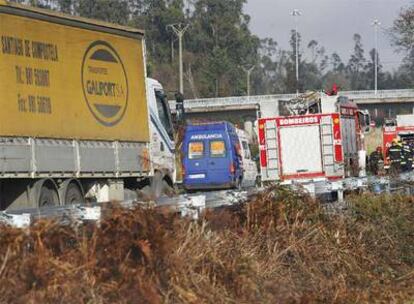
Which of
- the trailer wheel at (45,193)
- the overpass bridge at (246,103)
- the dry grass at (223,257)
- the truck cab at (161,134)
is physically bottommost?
the dry grass at (223,257)

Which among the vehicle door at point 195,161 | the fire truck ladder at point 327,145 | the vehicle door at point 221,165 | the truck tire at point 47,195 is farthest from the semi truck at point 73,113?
the vehicle door at point 195,161

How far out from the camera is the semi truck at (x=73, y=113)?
14.7 meters

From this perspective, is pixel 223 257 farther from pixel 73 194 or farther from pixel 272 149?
pixel 272 149

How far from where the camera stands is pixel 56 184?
15.9 meters

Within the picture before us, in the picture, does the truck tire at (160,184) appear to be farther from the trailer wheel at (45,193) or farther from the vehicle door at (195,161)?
the vehicle door at (195,161)

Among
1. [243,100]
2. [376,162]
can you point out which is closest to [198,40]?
[243,100]

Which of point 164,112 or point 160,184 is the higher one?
point 164,112

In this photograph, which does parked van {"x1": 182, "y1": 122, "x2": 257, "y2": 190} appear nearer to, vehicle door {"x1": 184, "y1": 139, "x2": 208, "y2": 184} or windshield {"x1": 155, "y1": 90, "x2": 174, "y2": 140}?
vehicle door {"x1": 184, "y1": 139, "x2": 208, "y2": 184}

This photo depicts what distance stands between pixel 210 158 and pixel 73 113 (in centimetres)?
1532

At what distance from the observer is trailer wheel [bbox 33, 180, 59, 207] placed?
15.2 m

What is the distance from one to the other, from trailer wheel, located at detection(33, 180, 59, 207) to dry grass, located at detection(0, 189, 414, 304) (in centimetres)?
569

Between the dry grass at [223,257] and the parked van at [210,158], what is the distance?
1930 centimetres

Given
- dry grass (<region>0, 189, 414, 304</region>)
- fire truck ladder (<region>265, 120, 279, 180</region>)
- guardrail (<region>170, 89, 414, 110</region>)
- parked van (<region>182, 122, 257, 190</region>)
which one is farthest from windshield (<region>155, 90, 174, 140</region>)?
guardrail (<region>170, 89, 414, 110</region>)

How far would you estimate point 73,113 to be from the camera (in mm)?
16422
